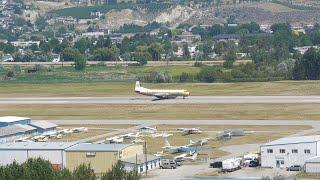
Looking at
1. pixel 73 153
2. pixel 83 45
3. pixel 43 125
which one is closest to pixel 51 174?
pixel 73 153

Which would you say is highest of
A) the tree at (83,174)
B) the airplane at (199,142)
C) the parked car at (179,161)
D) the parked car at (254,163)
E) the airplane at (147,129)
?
the tree at (83,174)

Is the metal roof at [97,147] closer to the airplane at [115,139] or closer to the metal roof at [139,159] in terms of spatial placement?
the metal roof at [139,159]

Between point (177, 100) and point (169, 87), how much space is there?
16.1 metres

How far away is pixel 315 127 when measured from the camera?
259 ft

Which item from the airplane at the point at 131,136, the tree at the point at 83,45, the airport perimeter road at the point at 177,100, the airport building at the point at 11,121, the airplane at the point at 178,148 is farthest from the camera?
the tree at the point at 83,45

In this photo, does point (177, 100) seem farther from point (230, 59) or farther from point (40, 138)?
point (230, 59)

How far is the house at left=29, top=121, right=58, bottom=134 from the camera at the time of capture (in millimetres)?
82562

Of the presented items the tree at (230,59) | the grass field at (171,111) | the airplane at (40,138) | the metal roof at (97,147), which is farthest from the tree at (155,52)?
the metal roof at (97,147)

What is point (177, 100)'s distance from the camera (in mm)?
102938

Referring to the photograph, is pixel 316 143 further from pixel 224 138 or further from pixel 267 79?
pixel 267 79

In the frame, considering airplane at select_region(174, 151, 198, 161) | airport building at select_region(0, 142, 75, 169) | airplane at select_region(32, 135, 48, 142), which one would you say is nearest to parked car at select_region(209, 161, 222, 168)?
airplane at select_region(174, 151, 198, 161)

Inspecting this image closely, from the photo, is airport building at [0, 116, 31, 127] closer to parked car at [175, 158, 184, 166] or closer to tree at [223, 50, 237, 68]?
parked car at [175, 158, 184, 166]

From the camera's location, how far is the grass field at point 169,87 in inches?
4264

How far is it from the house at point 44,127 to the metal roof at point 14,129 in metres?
0.66
